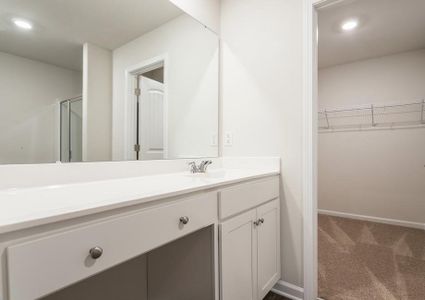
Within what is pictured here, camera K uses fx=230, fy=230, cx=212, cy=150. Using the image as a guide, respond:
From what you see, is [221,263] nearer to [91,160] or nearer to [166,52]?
[91,160]

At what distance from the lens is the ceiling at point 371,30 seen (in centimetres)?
201

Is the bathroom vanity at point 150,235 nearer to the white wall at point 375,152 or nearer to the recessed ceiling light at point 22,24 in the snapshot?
the recessed ceiling light at point 22,24

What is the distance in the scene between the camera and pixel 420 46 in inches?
108

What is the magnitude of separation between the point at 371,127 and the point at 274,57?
2.25 meters

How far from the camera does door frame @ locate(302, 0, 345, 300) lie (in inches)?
56.9

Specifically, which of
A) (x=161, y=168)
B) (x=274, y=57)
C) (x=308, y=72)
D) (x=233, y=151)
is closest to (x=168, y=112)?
(x=161, y=168)

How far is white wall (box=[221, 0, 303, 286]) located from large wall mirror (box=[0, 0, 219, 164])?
212mm

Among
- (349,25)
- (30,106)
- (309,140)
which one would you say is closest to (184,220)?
(30,106)

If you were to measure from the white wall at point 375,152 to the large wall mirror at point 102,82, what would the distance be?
2.37 meters

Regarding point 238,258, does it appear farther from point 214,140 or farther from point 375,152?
point 375,152

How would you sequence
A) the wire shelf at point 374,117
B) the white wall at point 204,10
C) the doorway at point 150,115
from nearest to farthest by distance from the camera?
the doorway at point 150,115 < the white wall at point 204,10 < the wire shelf at point 374,117

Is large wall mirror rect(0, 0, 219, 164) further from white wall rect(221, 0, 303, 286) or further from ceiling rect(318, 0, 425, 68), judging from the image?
ceiling rect(318, 0, 425, 68)

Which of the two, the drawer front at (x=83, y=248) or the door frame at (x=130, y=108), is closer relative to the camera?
the drawer front at (x=83, y=248)

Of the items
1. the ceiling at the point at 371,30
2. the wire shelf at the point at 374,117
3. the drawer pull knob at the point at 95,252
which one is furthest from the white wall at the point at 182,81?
the wire shelf at the point at 374,117
